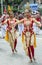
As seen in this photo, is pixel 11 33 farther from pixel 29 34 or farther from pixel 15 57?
pixel 29 34

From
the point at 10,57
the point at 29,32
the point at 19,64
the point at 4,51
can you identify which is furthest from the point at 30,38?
the point at 4,51

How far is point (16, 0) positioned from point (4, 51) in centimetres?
3522

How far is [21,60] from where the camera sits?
11.4 meters

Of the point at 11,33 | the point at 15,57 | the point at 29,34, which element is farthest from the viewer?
the point at 11,33

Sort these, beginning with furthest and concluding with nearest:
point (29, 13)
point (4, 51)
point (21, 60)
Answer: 1. point (4, 51)
2. point (21, 60)
3. point (29, 13)

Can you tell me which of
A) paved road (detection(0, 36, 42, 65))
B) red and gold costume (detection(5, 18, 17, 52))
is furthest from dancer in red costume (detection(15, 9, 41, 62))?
red and gold costume (detection(5, 18, 17, 52))

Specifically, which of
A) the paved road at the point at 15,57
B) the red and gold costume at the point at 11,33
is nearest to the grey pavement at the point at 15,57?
the paved road at the point at 15,57

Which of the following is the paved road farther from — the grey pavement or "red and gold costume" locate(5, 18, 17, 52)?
"red and gold costume" locate(5, 18, 17, 52)

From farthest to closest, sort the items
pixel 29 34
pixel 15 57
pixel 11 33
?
pixel 11 33 < pixel 15 57 < pixel 29 34

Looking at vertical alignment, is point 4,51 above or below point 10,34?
below

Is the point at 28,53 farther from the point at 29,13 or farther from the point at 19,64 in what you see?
the point at 29,13

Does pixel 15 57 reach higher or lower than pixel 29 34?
lower

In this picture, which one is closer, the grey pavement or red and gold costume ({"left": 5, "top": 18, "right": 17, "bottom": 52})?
the grey pavement

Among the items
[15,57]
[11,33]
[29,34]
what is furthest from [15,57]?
[29,34]
